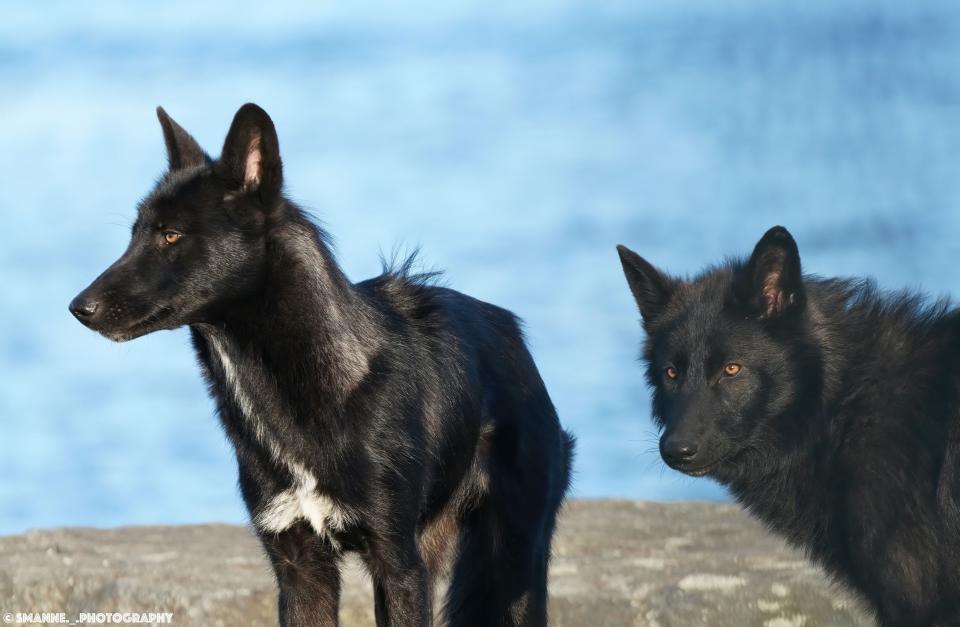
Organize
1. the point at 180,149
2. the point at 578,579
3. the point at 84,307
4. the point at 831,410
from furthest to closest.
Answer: the point at 578,579 < the point at 831,410 < the point at 180,149 < the point at 84,307

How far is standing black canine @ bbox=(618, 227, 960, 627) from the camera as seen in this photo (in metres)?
6.41

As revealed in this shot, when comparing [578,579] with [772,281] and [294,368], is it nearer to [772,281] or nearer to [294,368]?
[772,281]

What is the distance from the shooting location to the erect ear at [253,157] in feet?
20.2

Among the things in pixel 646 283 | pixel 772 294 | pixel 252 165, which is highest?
pixel 252 165

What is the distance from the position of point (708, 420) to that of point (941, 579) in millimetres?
1296

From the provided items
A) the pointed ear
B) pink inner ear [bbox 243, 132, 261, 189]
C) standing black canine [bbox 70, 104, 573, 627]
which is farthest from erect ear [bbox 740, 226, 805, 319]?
pink inner ear [bbox 243, 132, 261, 189]

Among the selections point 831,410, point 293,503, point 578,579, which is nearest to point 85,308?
point 293,503

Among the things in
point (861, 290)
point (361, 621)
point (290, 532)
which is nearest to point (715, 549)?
point (361, 621)

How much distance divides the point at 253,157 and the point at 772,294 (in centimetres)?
266

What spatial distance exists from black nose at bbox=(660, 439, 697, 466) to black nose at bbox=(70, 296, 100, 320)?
9.08ft

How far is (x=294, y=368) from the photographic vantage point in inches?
244

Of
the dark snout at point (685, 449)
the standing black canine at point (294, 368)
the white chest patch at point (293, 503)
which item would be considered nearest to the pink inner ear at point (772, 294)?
the dark snout at point (685, 449)

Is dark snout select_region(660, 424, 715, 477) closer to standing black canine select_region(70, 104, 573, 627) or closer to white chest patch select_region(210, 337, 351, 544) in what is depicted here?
standing black canine select_region(70, 104, 573, 627)

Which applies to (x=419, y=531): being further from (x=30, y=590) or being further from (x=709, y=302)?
(x=30, y=590)
